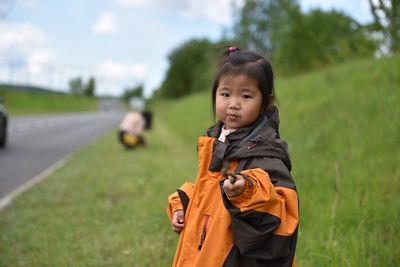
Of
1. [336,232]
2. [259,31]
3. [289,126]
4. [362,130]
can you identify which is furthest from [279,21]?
[336,232]

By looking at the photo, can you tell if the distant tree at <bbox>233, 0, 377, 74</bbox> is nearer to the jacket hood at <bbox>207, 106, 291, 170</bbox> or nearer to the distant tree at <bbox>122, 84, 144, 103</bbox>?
the jacket hood at <bbox>207, 106, 291, 170</bbox>

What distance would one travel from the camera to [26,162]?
9.04m

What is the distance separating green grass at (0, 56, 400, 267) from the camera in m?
3.40

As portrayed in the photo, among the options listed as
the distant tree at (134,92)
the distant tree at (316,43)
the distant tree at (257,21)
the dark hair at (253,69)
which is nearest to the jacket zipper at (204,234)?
the dark hair at (253,69)

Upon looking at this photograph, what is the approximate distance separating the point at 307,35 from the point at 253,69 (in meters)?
14.6

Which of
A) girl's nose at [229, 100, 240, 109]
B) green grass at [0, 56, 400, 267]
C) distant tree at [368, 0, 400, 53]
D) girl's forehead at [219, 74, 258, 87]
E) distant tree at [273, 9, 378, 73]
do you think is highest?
distant tree at [273, 9, 378, 73]

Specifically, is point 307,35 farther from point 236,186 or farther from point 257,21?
point 257,21

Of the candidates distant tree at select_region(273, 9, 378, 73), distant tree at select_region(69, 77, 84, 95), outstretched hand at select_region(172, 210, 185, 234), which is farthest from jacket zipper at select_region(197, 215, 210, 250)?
distant tree at select_region(69, 77, 84, 95)

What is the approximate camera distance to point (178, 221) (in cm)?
214

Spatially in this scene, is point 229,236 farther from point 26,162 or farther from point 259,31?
point 259,31

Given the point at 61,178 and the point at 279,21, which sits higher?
the point at 279,21

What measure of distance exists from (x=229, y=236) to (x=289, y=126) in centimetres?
633

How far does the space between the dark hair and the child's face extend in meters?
0.02

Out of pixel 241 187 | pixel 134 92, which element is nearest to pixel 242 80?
pixel 241 187
